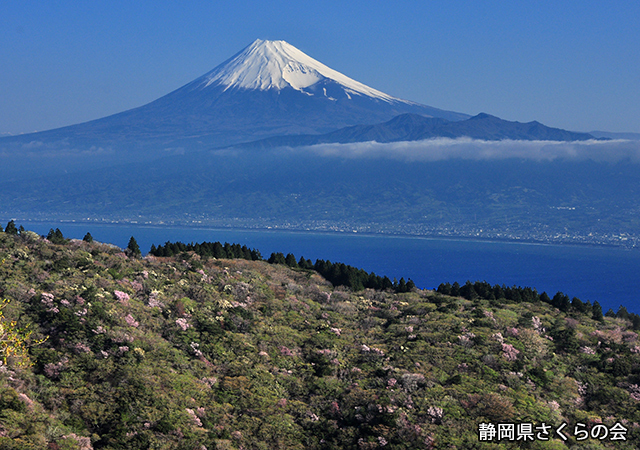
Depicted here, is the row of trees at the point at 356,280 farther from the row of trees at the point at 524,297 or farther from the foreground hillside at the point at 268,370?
the foreground hillside at the point at 268,370

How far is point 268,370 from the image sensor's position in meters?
29.0

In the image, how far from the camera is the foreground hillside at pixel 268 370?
23.1 metres

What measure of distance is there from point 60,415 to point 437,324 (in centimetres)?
2372

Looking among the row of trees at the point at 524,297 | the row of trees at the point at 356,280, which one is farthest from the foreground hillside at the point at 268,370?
the row of trees at the point at 356,280

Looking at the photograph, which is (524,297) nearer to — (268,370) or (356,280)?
(356,280)

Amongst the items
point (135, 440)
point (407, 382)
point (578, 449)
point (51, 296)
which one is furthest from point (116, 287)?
point (578, 449)

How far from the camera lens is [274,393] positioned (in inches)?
1067

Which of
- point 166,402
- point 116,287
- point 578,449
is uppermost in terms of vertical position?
point 116,287

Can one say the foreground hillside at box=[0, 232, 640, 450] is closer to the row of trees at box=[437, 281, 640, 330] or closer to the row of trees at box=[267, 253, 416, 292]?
the row of trees at box=[437, 281, 640, 330]

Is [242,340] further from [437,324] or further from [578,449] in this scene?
[578,449]

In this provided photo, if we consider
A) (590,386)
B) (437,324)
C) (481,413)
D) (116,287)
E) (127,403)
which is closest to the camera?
(127,403)

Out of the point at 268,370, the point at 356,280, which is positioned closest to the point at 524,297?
the point at 356,280

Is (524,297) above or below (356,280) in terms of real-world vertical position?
below

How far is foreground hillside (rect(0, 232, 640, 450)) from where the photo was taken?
23.1m
